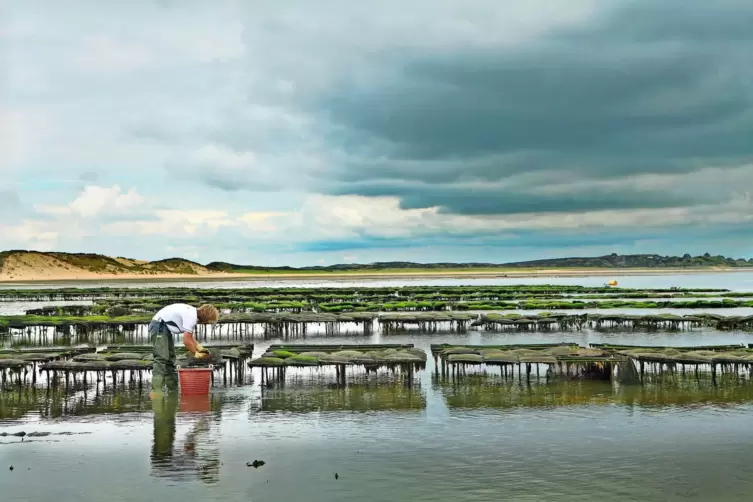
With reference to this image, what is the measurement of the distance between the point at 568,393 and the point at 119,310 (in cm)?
3289

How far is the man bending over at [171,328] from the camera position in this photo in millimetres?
13191

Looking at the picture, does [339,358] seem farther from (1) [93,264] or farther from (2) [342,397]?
(1) [93,264]

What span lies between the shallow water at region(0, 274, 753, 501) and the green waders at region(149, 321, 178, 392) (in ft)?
1.45

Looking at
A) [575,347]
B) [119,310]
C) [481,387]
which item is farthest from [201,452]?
[119,310]

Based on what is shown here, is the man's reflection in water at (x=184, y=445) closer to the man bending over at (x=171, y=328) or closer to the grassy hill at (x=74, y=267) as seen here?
the man bending over at (x=171, y=328)

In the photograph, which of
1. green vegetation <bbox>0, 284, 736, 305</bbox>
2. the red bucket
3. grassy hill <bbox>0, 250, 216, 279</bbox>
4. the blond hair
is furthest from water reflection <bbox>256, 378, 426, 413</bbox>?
grassy hill <bbox>0, 250, 216, 279</bbox>

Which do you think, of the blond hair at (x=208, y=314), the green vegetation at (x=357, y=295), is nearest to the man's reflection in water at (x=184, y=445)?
the blond hair at (x=208, y=314)

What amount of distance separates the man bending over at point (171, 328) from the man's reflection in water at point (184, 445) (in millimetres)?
647

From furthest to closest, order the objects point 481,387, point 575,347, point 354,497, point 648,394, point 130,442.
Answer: point 575,347, point 481,387, point 648,394, point 130,442, point 354,497

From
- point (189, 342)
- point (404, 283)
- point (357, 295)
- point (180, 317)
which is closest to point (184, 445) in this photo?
point (189, 342)

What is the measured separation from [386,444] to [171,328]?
5138mm

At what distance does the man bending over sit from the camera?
43.3 feet

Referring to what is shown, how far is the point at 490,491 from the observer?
8.63 metres

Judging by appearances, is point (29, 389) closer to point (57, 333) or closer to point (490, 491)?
point (490, 491)
